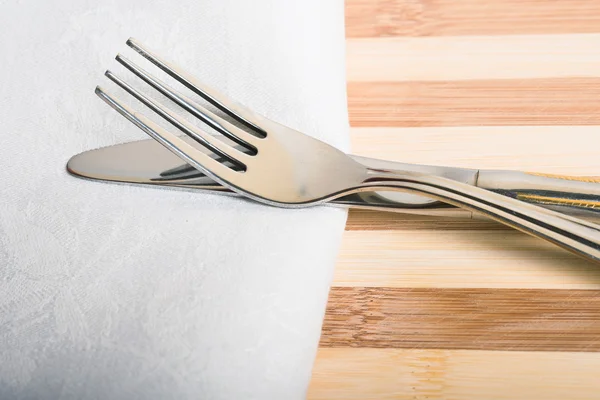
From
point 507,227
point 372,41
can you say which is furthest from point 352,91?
point 507,227

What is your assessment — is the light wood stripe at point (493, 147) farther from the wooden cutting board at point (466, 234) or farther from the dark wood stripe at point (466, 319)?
the dark wood stripe at point (466, 319)

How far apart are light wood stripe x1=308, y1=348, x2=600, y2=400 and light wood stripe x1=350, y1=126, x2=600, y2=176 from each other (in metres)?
0.14

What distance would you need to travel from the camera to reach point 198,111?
42 centimetres

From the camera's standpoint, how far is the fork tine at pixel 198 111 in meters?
0.41

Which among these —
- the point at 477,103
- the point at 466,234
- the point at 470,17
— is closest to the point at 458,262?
the point at 466,234

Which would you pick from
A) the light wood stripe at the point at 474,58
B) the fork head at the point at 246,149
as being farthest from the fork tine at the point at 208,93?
the light wood stripe at the point at 474,58

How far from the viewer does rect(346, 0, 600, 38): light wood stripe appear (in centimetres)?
54

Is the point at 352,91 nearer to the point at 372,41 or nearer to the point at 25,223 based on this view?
the point at 372,41

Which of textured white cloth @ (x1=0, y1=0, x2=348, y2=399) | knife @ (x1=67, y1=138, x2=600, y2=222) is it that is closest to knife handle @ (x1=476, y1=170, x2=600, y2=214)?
knife @ (x1=67, y1=138, x2=600, y2=222)

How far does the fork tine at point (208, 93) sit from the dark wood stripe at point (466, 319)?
13 centimetres

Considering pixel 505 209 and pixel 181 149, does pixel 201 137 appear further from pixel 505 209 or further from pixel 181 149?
pixel 505 209

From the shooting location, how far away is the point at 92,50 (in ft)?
1.53

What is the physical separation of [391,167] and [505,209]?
2.9 inches

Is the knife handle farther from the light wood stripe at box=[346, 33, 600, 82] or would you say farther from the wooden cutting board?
the light wood stripe at box=[346, 33, 600, 82]
